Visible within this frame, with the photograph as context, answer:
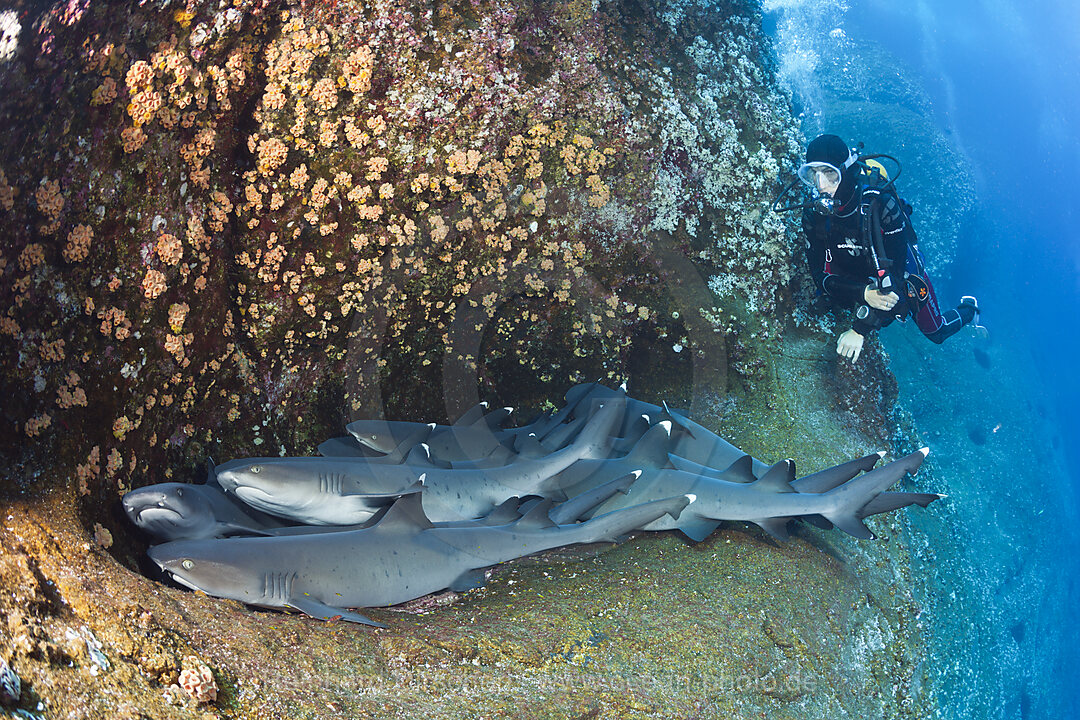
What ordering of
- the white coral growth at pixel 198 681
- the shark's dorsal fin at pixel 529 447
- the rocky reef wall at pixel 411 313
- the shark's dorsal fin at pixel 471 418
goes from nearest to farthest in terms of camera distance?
the white coral growth at pixel 198 681 → the rocky reef wall at pixel 411 313 → the shark's dorsal fin at pixel 529 447 → the shark's dorsal fin at pixel 471 418

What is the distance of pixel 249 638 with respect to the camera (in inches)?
80.6

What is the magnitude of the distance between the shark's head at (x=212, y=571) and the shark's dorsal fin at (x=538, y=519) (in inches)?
48.2

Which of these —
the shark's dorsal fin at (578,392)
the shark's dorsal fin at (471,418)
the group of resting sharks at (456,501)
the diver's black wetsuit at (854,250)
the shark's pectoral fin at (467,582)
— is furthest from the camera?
the diver's black wetsuit at (854,250)

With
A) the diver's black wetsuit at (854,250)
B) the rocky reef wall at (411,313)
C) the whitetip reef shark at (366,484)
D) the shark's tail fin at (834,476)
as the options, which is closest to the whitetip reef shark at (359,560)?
the rocky reef wall at (411,313)

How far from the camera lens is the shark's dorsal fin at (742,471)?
3.60 m

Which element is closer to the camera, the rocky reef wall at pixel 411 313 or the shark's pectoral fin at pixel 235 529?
the rocky reef wall at pixel 411 313

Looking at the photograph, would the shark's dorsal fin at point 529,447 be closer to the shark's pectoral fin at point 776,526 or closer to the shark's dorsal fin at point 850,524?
the shark's pectoral fin at point 776,526

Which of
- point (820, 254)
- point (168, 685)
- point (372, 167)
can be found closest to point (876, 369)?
point (820, 254)

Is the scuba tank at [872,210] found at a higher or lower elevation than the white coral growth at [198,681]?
lower

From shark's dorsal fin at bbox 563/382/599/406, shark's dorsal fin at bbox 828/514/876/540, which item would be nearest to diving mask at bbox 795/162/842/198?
shark's dorsal fin at bbox 563/382/599/406

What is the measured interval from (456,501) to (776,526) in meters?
1.84

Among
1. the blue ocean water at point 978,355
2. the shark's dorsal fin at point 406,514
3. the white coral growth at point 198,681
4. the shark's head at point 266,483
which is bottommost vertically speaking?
the blue ocean water at point 978,355

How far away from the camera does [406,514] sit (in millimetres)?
2885

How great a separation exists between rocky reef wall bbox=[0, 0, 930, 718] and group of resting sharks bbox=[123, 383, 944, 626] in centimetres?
22
